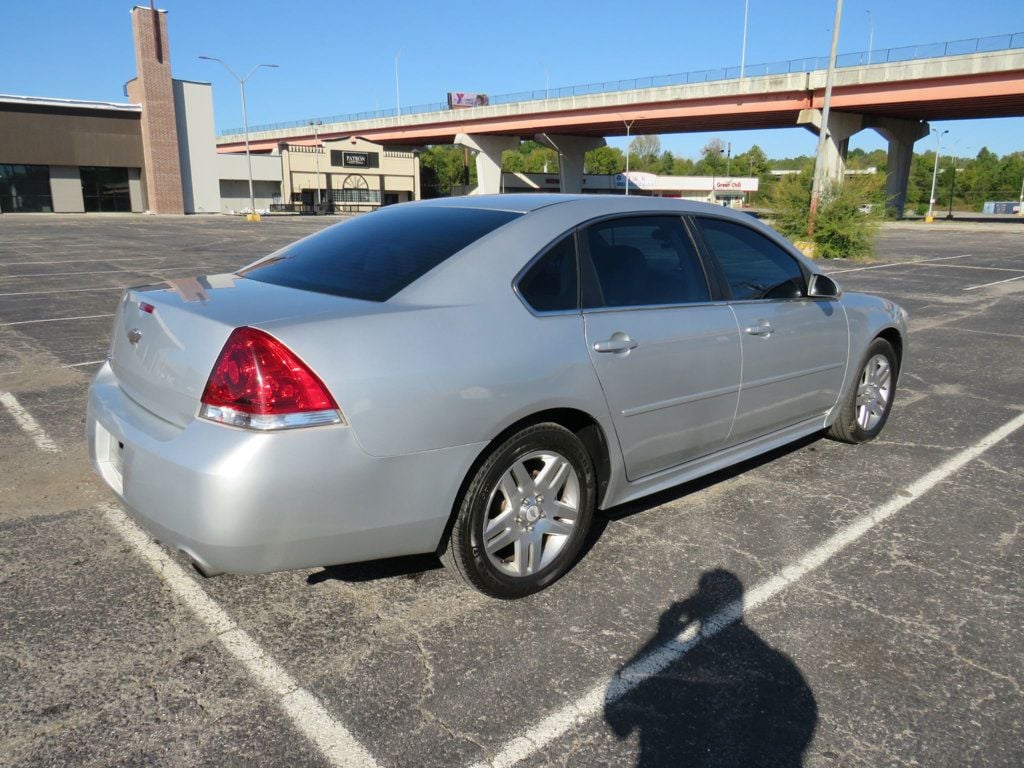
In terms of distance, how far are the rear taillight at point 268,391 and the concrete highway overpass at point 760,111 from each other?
136ft

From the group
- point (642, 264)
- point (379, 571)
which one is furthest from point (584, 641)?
point (642, 264)

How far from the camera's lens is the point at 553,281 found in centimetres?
316

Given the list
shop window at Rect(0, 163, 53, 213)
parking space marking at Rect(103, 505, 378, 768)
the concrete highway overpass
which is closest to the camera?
parking space marking at Rect(103, 505, 378, 768)

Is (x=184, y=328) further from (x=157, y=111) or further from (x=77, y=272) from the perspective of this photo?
(x=157, y=111)

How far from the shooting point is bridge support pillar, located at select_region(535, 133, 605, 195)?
74312mm

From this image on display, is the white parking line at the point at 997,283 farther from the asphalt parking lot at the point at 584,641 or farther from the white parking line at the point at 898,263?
the asphalt parking lot at the point at 584,641

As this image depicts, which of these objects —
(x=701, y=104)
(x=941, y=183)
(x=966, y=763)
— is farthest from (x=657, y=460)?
(x=941, y=183)

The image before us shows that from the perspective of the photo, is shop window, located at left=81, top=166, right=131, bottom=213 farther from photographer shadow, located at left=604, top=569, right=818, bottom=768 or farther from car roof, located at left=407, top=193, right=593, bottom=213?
photographer shadow, located at left=604, top=569, right=818, bottom=768

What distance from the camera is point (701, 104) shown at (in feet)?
171

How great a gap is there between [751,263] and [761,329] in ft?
1.41

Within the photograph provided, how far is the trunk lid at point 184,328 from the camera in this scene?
2578mm

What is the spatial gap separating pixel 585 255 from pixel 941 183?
109742mm

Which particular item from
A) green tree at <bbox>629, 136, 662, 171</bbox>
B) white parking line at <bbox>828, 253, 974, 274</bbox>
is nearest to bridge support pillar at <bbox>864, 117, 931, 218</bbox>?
white parking line at <bbox>828, 253, 974, 274</bbox>

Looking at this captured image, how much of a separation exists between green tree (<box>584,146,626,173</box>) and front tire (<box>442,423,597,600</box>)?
406 feet
